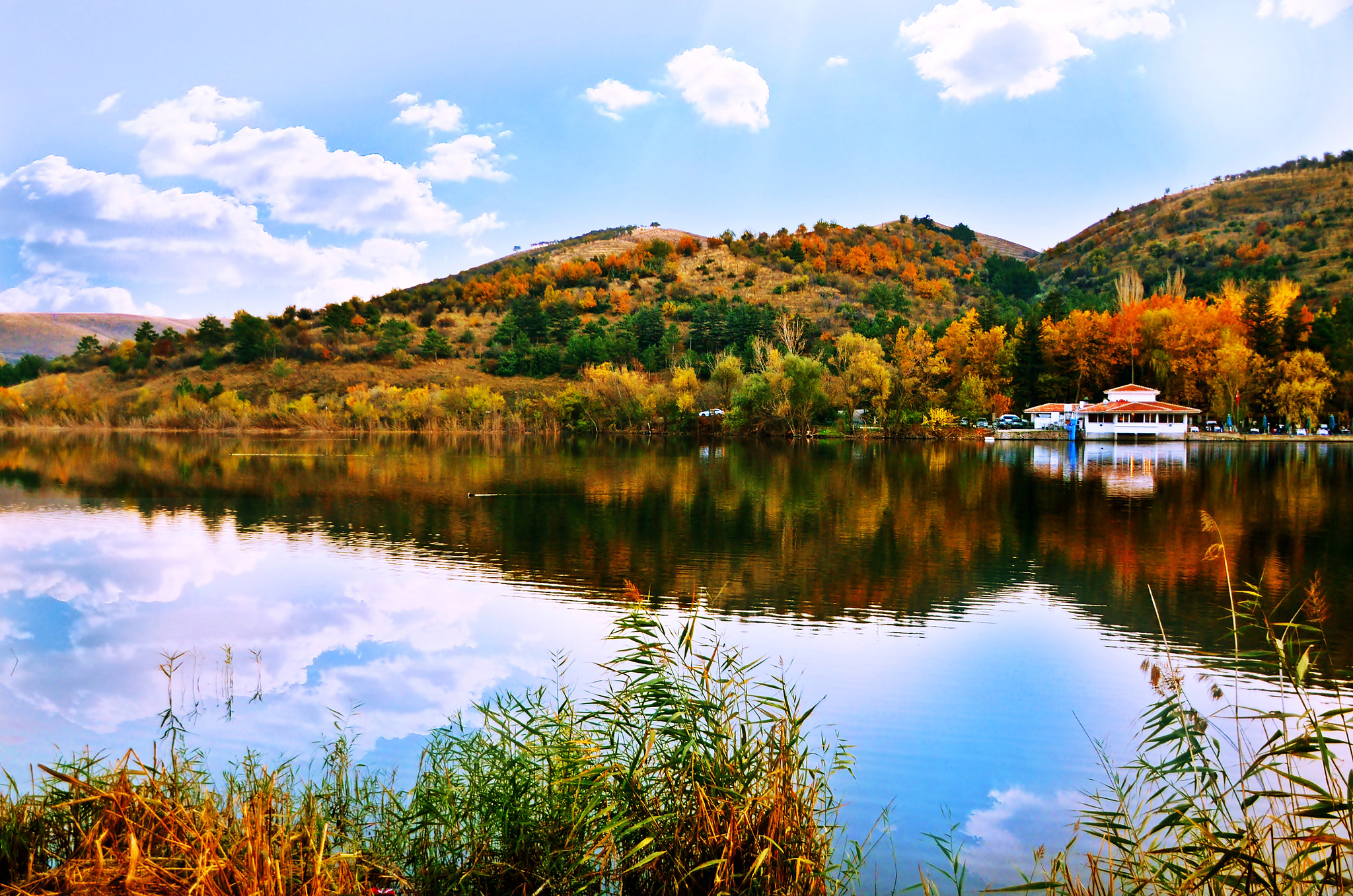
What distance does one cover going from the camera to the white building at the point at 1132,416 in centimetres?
5875

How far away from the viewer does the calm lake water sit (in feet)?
24.1

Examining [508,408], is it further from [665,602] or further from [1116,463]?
[665,602]

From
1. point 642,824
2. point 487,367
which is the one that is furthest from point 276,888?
point 487,367

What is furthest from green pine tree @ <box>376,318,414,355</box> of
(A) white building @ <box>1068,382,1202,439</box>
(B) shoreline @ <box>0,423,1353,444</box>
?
(A) white building @ <box>1068,382,1202,439</box>

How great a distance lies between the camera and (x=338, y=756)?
261 inches

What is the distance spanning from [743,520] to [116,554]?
12884 millimetres

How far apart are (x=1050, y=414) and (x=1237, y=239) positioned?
52830 millimetres

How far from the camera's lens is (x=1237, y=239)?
96.5m

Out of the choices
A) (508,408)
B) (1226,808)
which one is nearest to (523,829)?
(1226,808)

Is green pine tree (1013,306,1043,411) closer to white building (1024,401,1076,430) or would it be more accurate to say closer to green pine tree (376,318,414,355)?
white building (1024,401,1076,430)

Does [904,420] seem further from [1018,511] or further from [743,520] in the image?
[743,520]

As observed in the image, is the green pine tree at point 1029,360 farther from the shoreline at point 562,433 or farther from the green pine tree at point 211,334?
the green pine tree at point 211,334

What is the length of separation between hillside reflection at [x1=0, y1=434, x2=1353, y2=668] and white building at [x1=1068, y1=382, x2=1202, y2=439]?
1693 centimetres

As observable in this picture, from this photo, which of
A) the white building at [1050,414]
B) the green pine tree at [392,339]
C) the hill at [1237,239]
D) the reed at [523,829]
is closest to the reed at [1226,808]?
the reed at [523,829]
